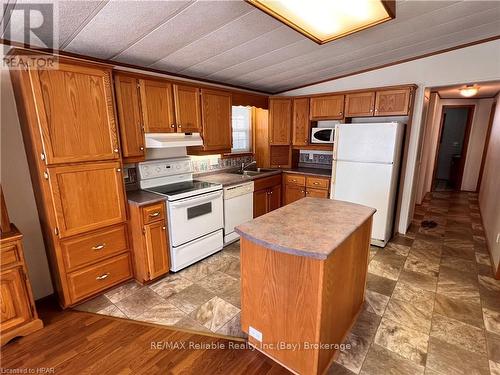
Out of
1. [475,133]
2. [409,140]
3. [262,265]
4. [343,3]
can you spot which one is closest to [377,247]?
[409,140]

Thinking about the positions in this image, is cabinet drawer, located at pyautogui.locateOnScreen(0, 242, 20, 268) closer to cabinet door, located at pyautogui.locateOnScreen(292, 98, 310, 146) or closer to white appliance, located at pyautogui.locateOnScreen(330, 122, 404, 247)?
white appliance, located at pyautogui.locateOnScreen(330, 122, 404, 247)

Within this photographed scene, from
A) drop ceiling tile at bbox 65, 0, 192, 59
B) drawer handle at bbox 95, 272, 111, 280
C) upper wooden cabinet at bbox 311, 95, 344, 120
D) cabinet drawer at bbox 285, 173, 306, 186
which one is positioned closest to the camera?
drop ceiling tile at bbox 65, 0, 192, 59

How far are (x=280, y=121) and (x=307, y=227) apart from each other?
9.78 feet

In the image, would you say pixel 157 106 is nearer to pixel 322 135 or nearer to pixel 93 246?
pixel 93 246

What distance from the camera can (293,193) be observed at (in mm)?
4184

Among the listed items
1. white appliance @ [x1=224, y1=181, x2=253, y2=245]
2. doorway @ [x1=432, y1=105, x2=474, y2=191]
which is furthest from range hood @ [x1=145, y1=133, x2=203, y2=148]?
doorway @ [x1=432, y1=105, x2=474, y2=191]

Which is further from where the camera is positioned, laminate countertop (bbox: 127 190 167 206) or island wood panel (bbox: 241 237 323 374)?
laminate countertop (bbox: 127 190 167 206)

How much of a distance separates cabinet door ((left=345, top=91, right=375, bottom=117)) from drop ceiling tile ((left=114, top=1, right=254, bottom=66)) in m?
2.32

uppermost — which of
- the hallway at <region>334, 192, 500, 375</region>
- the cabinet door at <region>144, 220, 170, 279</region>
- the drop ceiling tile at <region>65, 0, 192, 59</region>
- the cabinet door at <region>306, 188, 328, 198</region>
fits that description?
the drop ceiling tile at <region>65, 0, 192, 59</region>

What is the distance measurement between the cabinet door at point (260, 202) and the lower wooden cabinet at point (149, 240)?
5.01 ft

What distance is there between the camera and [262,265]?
1.60 meters

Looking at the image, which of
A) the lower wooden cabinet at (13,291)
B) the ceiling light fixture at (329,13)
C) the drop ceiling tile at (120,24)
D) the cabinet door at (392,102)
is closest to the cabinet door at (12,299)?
the lower wooden cabinet at (13,291)

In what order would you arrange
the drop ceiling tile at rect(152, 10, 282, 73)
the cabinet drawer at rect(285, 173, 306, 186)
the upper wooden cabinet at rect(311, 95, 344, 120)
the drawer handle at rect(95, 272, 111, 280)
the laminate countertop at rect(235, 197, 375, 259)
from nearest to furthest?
the laminate countertop at rect(235, 197, 375, 259) < the drop ceiling tile at rect(152, 10, 282, 73) < the drawer handle at rect(95, 272, 111, 280) < the upper wooden cabinet at rect(311, 95, 344, 120) < the cabinet drawer at rect(285, 173, 306, 186)

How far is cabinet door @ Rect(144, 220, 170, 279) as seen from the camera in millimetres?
2525
